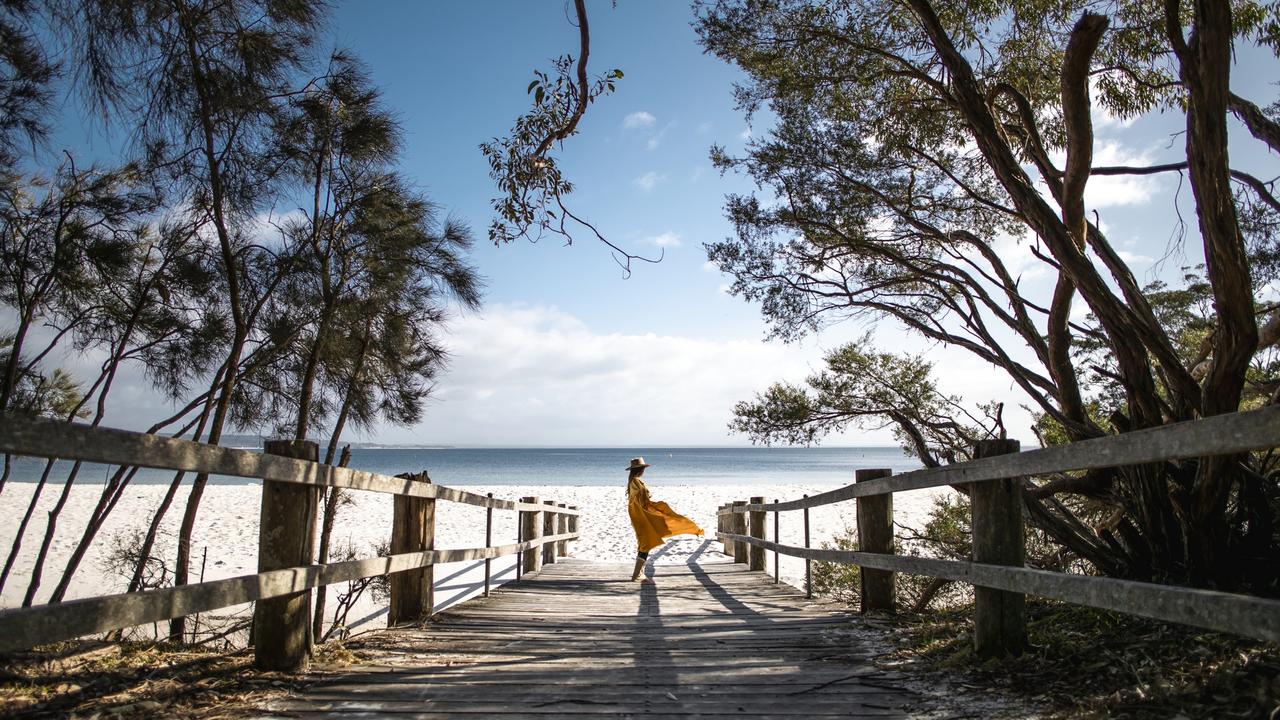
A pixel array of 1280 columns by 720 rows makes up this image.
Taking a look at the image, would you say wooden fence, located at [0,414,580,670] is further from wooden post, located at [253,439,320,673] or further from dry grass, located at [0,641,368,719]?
dry grass, located at [0,641,368,719]

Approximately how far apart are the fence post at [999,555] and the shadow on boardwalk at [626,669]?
1.55 ft

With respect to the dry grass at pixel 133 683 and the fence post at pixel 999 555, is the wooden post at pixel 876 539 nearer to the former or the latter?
the fence post at pixel 999 555

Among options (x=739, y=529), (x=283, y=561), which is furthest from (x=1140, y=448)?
(x=739, y=529)

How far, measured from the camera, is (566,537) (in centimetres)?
1195

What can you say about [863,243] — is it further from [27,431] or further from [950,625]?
[27,431]

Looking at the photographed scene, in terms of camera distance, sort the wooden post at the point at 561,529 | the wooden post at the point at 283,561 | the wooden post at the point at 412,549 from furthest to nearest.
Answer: the wooden post at the point at 561,529 → the wooden post at the point at 412,549 → the wooden post at the point at 283,561

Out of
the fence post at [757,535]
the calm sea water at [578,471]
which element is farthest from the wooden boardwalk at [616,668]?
the calm sea water at [578,471]

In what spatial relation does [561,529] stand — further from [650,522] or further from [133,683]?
[133,683]

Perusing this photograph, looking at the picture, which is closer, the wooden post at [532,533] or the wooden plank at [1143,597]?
the wooden plank at [1143,597]

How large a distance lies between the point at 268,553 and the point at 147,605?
0.99 m

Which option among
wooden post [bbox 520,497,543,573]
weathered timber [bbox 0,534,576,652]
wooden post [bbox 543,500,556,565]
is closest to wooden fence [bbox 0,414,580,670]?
weathered timber [bbox 0,534,576,652]

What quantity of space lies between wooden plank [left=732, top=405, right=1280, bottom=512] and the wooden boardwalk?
1.04 m

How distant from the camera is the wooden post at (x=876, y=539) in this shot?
519cm

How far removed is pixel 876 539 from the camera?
521 centimetres
